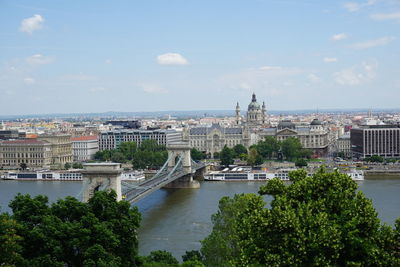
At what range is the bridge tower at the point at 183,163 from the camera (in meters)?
35.3

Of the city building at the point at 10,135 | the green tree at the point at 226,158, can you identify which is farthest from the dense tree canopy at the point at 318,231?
the city building at the point at 10,135

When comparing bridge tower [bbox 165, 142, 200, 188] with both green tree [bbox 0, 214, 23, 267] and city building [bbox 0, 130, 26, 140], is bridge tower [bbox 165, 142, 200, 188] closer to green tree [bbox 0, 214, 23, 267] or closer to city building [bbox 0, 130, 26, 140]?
city building [bbox 0, 130, 26, 140]

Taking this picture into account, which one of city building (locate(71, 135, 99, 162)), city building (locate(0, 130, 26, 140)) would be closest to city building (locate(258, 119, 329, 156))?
city building (locate(71, 135, 99, 162))

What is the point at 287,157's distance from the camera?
5091 centimetres

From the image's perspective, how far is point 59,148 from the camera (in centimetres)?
5103

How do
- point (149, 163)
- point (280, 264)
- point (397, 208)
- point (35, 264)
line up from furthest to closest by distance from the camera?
point (149, 163)
point (397, 208)
point (35, 264)
point (280, 264)

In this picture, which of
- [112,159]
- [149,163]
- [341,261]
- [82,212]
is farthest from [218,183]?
[341,261]

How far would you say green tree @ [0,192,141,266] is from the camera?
12.5 meters

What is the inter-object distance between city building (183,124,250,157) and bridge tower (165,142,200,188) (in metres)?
18.2

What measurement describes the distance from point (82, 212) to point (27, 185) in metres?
23.4

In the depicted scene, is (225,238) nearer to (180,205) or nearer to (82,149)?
(180,205)

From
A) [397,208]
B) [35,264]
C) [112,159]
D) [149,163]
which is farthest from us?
[112,159]

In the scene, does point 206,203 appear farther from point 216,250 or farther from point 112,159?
point 112,159

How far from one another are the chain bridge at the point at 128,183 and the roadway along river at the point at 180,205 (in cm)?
81
